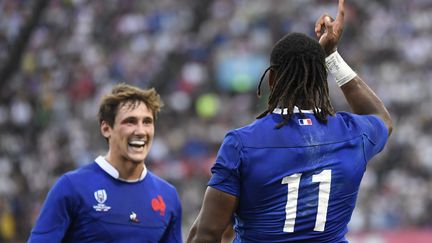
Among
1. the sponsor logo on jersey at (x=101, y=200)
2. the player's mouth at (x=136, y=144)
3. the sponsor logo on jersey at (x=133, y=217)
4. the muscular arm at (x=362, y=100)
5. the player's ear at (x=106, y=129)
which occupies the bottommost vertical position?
the sponsor logo on jersey at (x=133, y=217)

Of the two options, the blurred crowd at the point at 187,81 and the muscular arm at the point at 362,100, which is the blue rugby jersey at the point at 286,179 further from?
the blurred crowd at the point at 187,81

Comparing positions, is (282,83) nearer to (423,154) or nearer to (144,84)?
(423,154)

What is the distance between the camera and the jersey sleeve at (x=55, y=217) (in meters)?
6.14

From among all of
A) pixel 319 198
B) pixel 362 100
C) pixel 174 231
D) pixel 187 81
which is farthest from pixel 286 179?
pixel 187 81

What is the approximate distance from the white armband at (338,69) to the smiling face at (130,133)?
169 cm

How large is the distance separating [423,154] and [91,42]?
8279 mm

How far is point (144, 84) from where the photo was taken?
20.8 meters

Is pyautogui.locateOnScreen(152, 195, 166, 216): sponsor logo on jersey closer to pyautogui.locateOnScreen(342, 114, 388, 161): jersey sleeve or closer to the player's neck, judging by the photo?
the player's neck

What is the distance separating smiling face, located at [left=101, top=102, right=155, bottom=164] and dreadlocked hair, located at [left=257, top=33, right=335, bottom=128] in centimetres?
178

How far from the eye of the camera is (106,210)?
641 cm

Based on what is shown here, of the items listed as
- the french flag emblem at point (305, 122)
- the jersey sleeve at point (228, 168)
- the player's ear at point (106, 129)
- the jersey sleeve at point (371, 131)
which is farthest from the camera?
the player's ear at point (106, 129)

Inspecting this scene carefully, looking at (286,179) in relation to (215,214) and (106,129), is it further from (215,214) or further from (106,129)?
(106,129)

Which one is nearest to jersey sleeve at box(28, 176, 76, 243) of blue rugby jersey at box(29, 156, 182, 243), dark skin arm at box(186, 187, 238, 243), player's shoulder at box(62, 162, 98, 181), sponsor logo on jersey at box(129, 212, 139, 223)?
blue rugby jersey at box(29, 156, 182, 243)

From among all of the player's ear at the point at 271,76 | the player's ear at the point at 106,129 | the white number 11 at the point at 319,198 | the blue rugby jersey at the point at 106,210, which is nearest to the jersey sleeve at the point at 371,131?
→ the white number 11 at the point at 319,198
